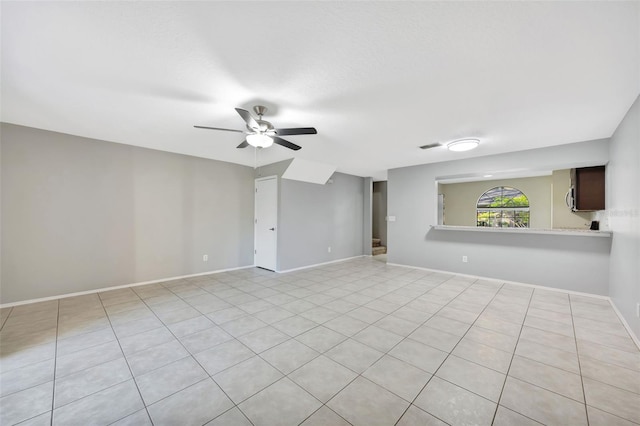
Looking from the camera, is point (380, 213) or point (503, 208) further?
point (380, 213)

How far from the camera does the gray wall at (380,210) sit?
323 inches

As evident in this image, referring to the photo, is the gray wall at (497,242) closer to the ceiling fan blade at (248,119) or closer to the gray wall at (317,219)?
the gray wall at (317,219)

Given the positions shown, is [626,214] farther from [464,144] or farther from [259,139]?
[259,139]

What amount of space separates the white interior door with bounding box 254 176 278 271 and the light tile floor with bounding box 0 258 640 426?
1.81 metres

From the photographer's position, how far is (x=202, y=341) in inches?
88.7

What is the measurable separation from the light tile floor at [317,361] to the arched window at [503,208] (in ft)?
12.4

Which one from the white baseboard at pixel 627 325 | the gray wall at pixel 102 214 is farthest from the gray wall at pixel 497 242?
the gray wall at pixel 102 214

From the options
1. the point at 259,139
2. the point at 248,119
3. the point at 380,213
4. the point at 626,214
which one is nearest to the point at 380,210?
the point at 380,213

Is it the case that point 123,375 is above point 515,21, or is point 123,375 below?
below

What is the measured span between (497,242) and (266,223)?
4.51 m

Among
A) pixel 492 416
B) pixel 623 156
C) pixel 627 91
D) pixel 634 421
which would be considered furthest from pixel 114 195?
pixel 623 156

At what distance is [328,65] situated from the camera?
1811 mm

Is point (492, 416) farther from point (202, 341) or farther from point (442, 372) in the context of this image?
point (202, 341)

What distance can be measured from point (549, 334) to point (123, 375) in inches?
152
